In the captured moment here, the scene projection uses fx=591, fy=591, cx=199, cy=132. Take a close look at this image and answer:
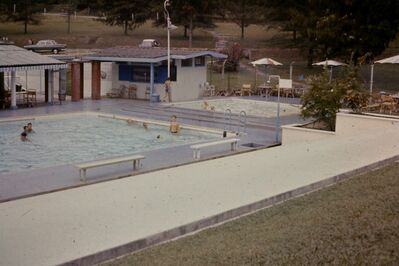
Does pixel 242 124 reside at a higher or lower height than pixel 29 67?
lower

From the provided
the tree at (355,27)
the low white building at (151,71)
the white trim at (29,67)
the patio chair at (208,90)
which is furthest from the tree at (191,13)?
the white trim at (29,67)

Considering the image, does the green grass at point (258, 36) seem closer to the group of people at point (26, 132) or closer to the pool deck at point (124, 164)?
the pool deck at point (124, 164)

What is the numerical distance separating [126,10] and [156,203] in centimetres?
4780

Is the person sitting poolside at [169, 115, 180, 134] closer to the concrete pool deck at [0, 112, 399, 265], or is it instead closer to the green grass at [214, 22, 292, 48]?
the concrete pool deck at [0, 112, 399, 265]

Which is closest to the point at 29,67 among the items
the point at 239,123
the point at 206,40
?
the point at 239,123

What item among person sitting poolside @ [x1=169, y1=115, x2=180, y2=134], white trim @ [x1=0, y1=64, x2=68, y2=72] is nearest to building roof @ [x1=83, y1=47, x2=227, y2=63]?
white trim @ [x1=0, y1=64, x2=68, y2=72]

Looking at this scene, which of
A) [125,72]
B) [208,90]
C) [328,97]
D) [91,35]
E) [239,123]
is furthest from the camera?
[91,35]

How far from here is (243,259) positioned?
6027 millimetres

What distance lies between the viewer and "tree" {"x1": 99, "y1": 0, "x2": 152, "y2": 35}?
175 feet

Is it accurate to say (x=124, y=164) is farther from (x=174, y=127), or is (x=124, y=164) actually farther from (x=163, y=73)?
(x=163, y=73)

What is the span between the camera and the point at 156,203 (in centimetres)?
882

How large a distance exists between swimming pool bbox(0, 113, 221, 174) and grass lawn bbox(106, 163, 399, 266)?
8362mm

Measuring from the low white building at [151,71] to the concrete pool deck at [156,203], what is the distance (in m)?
14.6

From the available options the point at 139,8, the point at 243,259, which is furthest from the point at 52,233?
the point at 139,8
